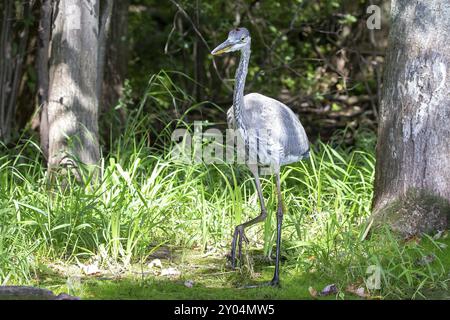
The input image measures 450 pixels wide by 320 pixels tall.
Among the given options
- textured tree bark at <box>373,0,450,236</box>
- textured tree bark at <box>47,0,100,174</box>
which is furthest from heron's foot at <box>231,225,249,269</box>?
textured tree bark at <box>47,0,100,174</box>

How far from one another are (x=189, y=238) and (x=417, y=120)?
1.97 meters

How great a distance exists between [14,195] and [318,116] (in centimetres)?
473

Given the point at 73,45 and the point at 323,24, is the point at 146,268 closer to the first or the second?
the point at 73,45

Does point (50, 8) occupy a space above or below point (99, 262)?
above

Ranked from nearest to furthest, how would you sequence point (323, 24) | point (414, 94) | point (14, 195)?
point (414, 94), point (14, 195), point (323, 24)

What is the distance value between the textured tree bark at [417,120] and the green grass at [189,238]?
243 millimetres

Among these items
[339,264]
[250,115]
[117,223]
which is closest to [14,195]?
[117,223]

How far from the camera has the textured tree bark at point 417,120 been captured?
5566 millimetres

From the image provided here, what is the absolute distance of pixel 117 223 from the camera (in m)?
5.53

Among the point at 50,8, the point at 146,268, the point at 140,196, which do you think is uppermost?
the point at 50,8

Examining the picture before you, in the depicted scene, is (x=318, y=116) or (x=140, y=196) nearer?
(x=140, y=196)

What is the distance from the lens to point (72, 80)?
653 centimetres

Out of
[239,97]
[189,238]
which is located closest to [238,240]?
[189,238]

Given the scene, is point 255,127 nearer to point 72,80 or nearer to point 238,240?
point 238,240
